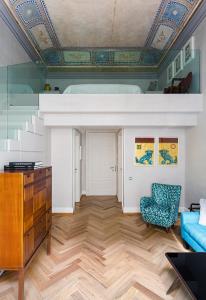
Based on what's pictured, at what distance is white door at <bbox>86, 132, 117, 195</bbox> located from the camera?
753 centimetres

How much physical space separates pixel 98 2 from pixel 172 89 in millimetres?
2330

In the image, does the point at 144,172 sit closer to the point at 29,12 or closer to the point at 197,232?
the point at 197,232

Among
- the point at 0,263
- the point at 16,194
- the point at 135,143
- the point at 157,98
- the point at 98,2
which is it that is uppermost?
the point at 98,2

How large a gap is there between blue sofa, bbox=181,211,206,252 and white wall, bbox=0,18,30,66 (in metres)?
4.75

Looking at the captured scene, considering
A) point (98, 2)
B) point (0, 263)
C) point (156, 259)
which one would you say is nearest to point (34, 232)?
point (0, 263)

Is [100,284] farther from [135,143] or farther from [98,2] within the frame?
[98,2]

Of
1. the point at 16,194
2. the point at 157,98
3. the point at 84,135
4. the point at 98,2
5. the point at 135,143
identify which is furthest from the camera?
the point at 84,135

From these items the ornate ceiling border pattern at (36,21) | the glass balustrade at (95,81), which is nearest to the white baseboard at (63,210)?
the glass balustrade at (95,81)

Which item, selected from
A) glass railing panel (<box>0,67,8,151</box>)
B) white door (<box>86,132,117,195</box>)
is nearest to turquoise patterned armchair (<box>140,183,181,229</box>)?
white door (<box>86,132,117,195</box>)

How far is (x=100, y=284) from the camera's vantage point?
259 centimetres

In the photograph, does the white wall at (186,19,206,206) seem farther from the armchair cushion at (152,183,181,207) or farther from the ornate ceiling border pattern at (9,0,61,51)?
the ornate ceiling border pattern at (9,0,61,51)

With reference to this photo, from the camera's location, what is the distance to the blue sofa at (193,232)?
116 inches

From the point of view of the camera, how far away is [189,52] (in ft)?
15.5

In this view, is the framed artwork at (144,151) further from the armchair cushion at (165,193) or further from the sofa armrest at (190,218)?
the sofa armrest at (190,218)
